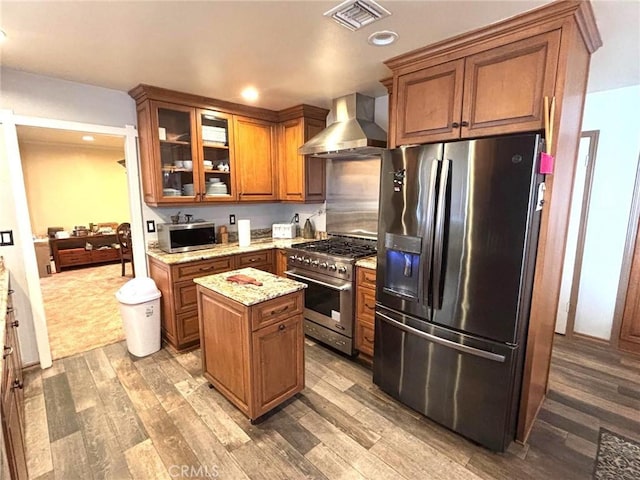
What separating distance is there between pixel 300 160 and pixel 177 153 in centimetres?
130

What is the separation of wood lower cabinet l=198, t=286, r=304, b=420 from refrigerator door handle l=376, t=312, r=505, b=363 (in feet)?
2.20

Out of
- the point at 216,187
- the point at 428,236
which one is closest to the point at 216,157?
the point at 216,187

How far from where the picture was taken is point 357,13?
5.37ft

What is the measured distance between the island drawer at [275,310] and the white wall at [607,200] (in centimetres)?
305

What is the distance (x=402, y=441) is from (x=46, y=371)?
2.96 m

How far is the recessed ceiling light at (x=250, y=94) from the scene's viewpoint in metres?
2.90

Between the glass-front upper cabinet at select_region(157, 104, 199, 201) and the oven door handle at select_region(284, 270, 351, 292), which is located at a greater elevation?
the glass-front upper cabinet at select_region(157, 104, 199, 201)

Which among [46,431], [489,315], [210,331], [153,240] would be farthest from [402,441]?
[153,240]

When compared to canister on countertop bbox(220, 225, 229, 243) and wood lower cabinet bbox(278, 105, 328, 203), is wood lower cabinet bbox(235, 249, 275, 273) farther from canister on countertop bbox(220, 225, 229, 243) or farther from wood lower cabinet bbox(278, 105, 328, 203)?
wood lower cabinet bbox(278, 105, 328, 203)

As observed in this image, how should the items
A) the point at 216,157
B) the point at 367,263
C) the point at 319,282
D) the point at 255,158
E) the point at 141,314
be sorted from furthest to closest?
the point at 255,158 → the point at 216,157 → the point at 319,282 → the point at 141,314 → the point at 367,263

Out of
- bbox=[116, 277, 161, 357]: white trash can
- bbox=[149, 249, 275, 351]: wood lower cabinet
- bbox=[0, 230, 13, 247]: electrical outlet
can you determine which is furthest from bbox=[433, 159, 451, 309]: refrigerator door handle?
bbox=[0, 230, 13, 247]: electrical outlet

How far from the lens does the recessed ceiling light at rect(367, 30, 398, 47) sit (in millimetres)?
1844

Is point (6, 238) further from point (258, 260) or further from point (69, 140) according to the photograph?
point (69, 140)

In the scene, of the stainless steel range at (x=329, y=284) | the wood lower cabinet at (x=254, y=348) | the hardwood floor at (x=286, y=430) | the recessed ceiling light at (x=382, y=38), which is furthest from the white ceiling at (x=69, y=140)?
the recessed ceiling light at (x=382, y=38)
